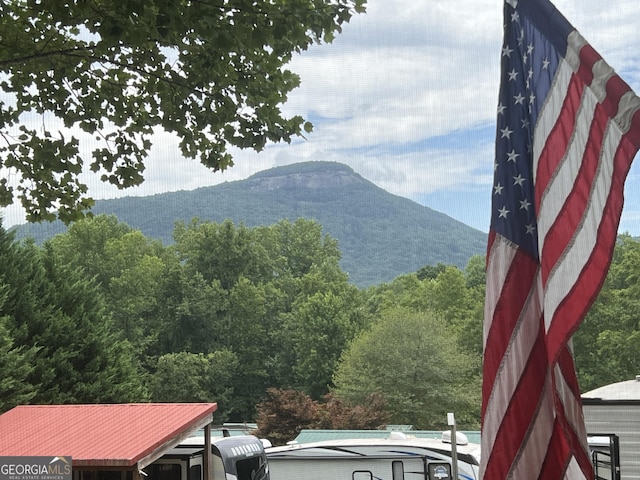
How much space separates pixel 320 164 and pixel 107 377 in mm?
88060

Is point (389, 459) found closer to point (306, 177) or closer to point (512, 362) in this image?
point (512, 362)

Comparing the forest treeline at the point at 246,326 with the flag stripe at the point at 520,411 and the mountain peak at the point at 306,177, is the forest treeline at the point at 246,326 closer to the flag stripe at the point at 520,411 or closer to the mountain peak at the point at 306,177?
the flag stripe at the point at 520,411

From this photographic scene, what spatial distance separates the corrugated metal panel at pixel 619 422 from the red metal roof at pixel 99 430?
4169 millimetres

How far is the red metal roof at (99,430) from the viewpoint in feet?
25.8

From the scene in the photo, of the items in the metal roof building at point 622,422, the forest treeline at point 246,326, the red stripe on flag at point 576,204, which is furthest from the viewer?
the forest treeline at point 246,326

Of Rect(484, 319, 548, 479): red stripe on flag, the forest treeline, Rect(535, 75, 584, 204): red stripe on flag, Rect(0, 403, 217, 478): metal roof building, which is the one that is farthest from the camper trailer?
Rect(535, 75, 584, 204): red stripe on flag

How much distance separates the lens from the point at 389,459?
1123cm

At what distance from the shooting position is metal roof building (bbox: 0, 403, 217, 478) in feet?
25.6

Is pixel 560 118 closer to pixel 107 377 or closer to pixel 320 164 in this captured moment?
pixel 107 377

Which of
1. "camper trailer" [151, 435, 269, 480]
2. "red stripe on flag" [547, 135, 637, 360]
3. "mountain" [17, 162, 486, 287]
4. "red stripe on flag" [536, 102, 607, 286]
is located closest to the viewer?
"red stripe on flag" [547, 135, 637, 360]

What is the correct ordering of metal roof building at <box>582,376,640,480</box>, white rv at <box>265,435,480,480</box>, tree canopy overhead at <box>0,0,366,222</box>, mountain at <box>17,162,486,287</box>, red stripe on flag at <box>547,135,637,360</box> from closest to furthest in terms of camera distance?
red stripe on flag at <box>547,135,637,360</box>
tree canopy overhead at <box>0,0,366,222</box>
metal roof building at <box>582,376,640,480</box>
white rv at <box>265,435,480,480</box>
mountain at <box>17,162,486,287</box>

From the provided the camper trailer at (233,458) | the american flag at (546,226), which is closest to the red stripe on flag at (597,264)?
the american flag at (546,226)

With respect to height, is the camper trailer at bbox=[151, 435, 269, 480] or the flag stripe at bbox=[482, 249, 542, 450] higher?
the flag stripe at bbox=[482, 249, 542, 450]

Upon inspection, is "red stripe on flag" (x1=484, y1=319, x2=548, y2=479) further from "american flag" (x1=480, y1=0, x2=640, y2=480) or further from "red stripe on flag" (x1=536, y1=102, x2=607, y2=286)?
"red stripe on flag" (x1=536, y1=102, x2=607, y2=286)
